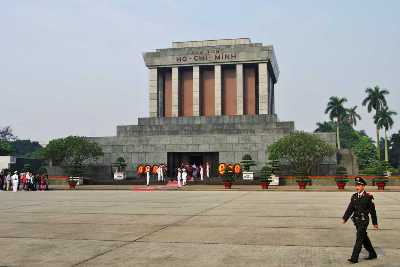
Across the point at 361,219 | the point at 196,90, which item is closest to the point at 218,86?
the point at 196,90

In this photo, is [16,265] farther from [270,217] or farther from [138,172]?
[138,172]

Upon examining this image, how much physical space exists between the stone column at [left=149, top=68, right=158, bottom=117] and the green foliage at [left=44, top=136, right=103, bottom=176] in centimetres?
1032

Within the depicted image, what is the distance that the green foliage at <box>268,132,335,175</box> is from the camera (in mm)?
43453

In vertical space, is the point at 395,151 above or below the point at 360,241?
above

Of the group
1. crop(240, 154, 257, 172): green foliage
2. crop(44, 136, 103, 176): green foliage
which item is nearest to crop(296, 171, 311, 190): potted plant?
crop(240, 154, 257, 172): green foliage

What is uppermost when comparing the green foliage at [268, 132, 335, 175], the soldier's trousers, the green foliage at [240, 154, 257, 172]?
the green foliage at [268, 132, 335, 175]

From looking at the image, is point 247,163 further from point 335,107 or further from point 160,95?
point 335,107

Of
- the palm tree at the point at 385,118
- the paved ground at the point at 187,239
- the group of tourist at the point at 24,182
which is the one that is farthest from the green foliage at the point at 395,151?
the paved ground at the point at 187,239

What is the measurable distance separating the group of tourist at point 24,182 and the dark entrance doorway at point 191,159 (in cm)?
1626

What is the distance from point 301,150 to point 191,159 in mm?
14467

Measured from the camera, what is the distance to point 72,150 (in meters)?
49.5

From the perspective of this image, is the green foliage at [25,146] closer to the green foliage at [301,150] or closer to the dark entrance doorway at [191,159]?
the dark entrance doorway at [191,159]

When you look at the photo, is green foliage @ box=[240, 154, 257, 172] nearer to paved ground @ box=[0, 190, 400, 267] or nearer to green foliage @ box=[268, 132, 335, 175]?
green foliage @ box=[268, 132, 335, 175]

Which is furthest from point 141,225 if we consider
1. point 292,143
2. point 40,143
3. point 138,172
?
point 40,143
